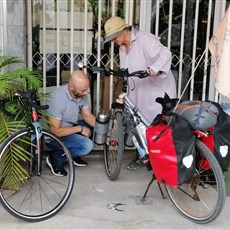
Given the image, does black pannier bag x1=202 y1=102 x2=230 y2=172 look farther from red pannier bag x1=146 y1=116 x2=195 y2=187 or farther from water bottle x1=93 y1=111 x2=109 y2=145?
water bottle x1=93 y1=111 x2=109 y2=145

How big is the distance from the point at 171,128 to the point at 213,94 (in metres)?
2.41

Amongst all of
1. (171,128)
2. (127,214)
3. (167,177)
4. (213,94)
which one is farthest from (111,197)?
(213,94)

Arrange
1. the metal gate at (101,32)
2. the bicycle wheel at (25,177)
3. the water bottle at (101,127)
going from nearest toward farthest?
1. the bicycle wheel at (25,177)
2. the water bottle at (101,127)
3. the metal gate at (101,32)

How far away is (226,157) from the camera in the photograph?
356 cm

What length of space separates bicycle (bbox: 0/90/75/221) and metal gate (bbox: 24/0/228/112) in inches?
55.6

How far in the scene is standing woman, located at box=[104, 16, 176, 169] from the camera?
4.14 meters

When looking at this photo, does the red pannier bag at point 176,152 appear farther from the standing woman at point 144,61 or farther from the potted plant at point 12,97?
the potted plant at point 12,97

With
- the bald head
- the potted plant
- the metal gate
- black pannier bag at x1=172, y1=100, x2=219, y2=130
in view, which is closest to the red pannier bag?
black pannier bag at x1=172, y1=100, x2=219, y2=130

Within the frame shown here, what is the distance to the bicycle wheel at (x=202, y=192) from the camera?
3.29 metres

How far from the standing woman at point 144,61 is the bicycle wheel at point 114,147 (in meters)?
0.37

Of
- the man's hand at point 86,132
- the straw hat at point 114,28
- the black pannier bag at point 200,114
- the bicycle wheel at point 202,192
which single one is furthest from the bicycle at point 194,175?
the straw hat at point 114,28

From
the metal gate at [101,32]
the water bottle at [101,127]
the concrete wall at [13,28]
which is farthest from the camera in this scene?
the metal gate at [101,32]

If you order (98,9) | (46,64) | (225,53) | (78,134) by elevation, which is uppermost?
(98,9)

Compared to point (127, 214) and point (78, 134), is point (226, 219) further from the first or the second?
point (78, 134)
